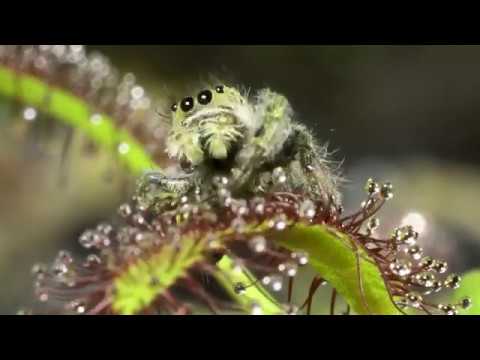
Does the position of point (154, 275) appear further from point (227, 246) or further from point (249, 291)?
point (249, 291)

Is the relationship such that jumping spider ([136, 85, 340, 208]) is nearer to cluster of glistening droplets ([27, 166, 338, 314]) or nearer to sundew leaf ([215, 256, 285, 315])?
cluster of glistening droplets ([27, 166, 338, 314])

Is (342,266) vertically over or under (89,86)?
under

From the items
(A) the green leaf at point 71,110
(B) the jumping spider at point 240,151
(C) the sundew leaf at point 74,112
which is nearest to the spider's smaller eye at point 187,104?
(B) the jumping spider at point 240,151

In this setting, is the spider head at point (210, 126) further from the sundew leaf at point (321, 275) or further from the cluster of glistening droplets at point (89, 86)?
the cluster of glistening droplets at point (89, 86)

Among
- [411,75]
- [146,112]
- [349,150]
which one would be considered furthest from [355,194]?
[411,75]

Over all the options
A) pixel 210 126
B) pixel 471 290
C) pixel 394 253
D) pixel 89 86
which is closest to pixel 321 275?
pixel 394 253

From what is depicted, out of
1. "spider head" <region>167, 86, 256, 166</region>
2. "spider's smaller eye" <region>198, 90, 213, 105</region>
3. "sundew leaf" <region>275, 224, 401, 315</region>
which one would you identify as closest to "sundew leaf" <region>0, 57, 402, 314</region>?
"sundew leaf" <region>275, 224, 401, 315</region>
